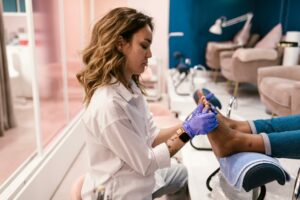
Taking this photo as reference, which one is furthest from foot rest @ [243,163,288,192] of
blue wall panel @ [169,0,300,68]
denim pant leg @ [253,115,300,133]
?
blue wall panel @ [169,0,300,68]

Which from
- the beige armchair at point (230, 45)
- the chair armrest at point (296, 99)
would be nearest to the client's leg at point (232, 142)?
the chair armrest at point (296, 99)

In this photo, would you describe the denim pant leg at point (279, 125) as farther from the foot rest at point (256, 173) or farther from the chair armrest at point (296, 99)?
the chair armrest at point (296, 99)

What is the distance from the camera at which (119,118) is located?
3.11 feet

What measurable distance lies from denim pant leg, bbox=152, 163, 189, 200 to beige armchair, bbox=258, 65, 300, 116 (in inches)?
47.6

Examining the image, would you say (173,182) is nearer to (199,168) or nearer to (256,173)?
(199,168)

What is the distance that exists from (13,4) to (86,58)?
11.3ft

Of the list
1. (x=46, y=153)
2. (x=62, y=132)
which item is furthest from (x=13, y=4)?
(x=46, y=153)

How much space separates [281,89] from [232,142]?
154cm

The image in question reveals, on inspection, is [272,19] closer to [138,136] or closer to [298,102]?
[298,102]

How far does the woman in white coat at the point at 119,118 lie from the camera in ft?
3.16

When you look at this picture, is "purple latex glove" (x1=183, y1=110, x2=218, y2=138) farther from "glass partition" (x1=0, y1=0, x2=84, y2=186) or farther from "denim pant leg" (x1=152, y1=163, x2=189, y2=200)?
"glass partition" (x1=0, y1=0, x2=84, y2=186)

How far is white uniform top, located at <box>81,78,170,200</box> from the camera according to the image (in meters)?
0.95

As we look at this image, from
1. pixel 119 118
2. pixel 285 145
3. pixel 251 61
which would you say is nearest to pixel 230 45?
pixel 251 61

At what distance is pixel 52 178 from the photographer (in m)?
1.85
